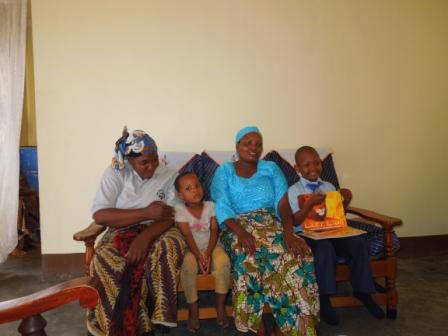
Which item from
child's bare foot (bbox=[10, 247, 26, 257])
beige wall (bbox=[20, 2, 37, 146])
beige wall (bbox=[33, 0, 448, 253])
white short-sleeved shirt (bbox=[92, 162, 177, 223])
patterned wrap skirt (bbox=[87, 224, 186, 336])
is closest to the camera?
patterned wrap skirt (bbox=[87, 224, 186, 336])

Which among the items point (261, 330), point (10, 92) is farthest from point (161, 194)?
point (10, 92)

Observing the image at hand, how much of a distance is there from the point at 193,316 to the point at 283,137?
186cm

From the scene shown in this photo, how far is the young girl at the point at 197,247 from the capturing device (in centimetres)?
226

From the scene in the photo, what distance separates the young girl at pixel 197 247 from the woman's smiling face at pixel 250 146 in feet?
1.32

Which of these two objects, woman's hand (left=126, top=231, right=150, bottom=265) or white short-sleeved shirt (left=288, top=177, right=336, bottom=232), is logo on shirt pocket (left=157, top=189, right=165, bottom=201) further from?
white short-sleeved shirt (left=288, top=177, right=336, bottom=232)

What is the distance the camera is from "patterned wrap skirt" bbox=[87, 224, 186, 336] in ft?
6.62

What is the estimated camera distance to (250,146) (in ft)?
→ 8.41

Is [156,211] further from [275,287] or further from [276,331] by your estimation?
[276,331]

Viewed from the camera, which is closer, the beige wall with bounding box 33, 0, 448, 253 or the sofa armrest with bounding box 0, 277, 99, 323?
the sofa armrest with bounding box 0, 277, 99, 323

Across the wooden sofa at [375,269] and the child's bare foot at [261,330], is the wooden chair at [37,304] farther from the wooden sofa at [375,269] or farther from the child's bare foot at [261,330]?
the child's bare foot at [261,330]

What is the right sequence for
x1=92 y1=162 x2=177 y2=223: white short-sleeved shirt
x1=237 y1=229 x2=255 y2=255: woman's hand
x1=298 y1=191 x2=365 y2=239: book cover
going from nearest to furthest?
x1=237 y1=229 x2=255 y2=255: woman's hand, x1=92 y1=162 x2=177 y2=223: white short-sleeved shirt, x1=298 y1=191 x2=365 y2=239: book cover

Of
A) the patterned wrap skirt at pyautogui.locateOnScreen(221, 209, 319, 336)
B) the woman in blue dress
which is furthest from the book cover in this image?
the patterned wrap skirt at pyautogui.locateOnScreen(221, 209, 319, 336)

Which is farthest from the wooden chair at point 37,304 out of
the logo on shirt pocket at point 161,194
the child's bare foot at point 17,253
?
the child's bare foot at point 17,253

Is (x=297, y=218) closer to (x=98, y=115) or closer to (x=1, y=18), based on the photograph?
(x=98, y=115)
